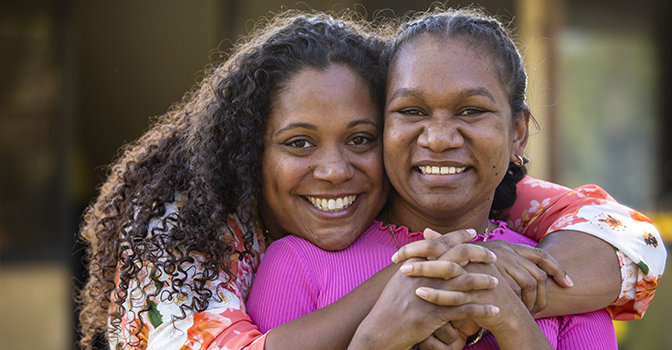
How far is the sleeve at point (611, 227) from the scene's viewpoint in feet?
6.77

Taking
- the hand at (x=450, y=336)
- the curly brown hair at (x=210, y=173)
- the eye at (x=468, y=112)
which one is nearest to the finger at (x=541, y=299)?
the hand at (x=450, y=336)

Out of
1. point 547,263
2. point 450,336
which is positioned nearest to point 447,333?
point 450,336

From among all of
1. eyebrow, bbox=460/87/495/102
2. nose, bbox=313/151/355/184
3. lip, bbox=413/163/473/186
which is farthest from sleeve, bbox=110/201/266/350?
eyebrow, bbox=460/87/495/102

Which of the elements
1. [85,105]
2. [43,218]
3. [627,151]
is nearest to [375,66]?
[43,218]

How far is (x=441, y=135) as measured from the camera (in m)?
1.86

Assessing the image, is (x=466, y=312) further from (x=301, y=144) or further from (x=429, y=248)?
(x=301, y=144)

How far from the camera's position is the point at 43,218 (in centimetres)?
429

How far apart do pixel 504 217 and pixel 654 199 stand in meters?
3.49

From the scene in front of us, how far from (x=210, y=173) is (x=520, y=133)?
1073mm

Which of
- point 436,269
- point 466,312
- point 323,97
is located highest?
point 323,97

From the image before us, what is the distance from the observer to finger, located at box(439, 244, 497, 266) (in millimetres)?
1708

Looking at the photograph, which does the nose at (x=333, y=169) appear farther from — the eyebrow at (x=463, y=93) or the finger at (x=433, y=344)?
the finger at (x=433, y=344)

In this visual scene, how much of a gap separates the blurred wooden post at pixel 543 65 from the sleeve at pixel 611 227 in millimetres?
2471

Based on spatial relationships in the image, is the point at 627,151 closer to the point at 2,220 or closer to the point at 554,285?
the point at 554,285
